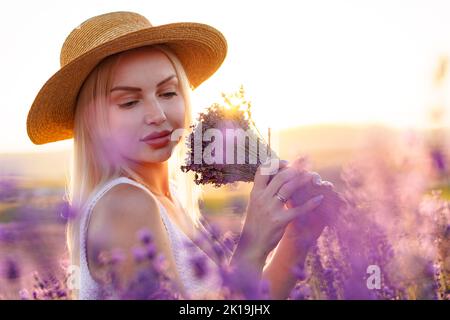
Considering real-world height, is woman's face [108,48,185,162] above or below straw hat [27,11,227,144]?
below

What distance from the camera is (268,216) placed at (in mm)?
2105

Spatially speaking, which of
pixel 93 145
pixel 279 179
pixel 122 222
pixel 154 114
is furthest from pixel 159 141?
pixel 279 179

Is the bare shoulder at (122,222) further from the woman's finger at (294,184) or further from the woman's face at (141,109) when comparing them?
the woman's finger at (294,184)

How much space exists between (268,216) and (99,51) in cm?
88

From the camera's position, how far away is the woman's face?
2354 millimetres

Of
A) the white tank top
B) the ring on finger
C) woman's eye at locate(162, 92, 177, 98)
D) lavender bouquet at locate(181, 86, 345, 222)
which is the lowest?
the white tank top

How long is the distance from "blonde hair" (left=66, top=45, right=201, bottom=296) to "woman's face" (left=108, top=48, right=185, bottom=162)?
4cm

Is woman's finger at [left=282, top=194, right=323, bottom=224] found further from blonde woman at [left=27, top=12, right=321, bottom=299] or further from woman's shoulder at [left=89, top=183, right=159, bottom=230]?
woman's shoulder at [left=89, top=183, right=159, bottom=230]

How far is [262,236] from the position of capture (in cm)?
211

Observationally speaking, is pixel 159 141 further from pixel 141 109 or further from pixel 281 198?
pixel 281 198

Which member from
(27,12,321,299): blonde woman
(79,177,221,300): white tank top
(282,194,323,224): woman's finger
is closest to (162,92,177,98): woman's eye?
(27,12,321,299): blonde woman
